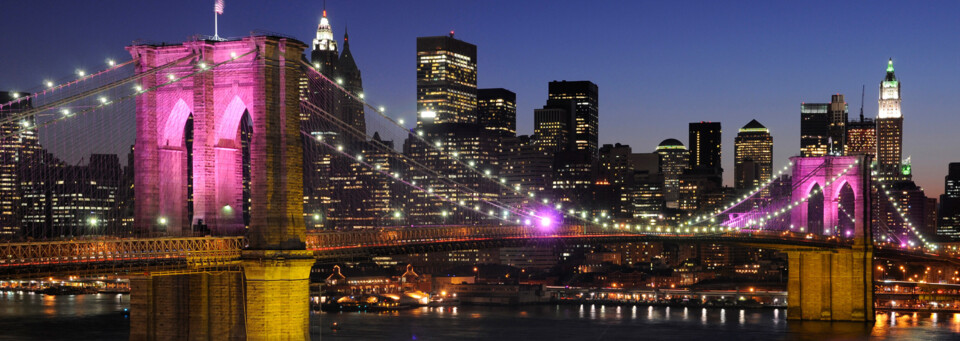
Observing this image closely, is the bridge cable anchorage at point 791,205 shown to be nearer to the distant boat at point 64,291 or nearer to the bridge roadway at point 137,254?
the bridge roadway at point 137,254

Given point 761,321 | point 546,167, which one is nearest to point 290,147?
point 761,321

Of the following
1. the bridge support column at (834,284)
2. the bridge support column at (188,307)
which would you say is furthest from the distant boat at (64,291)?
the bridge support column at (188,307)

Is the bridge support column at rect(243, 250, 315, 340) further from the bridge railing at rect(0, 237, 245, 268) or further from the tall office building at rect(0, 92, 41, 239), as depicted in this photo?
the tall office building at rect(0, 92, 41, 239)

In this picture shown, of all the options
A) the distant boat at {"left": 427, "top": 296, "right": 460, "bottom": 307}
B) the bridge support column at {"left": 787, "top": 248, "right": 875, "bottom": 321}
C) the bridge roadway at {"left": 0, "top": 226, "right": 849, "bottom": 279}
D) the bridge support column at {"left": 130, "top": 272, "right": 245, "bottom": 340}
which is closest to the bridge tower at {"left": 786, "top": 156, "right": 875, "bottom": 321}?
the bridge support column at {"left": 787, "top": 248, "right": 875, "bottom": 321}

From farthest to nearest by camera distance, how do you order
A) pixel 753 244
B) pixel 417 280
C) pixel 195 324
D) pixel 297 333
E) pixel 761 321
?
pixel 417 280 → pixel 761 321 → pixel 753 244 → pixel 195 324 → pixel 297 333

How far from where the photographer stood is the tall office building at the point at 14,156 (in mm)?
43981

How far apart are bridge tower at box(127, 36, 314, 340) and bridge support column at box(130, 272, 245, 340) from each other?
101 millimetres

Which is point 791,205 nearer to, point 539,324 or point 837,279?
point 837,279

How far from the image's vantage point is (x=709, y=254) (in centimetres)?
19788

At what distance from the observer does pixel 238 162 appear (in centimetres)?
4106

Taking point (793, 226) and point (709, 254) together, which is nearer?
point (793, 226)

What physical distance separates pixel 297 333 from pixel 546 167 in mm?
155527

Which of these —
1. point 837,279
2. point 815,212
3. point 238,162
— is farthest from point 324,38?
point 238,162

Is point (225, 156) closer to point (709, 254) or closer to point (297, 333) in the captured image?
point (297, 333)
